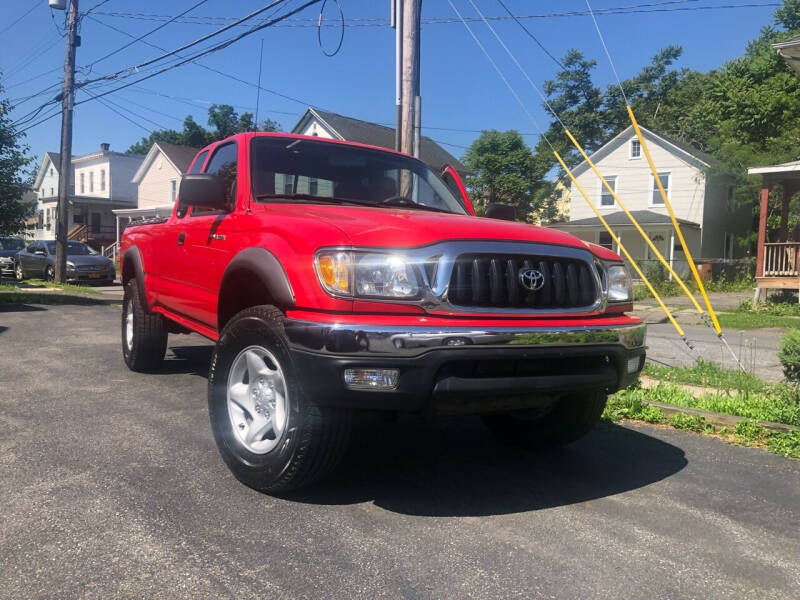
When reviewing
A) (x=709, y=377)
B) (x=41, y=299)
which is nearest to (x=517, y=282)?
(x=709, y=377)

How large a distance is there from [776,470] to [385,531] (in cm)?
252

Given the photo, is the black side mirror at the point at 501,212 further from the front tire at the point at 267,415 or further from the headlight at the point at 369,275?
the front tire at the point at 267,415

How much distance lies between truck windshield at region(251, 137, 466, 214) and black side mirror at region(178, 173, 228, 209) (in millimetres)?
229

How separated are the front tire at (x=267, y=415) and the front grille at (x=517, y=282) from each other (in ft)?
2.62

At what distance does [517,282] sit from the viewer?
10.5ft

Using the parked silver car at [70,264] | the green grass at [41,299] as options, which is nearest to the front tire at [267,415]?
the green grass at [41,299]

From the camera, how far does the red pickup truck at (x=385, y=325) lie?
2.85 m

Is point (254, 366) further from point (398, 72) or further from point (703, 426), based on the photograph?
point (398, 72)

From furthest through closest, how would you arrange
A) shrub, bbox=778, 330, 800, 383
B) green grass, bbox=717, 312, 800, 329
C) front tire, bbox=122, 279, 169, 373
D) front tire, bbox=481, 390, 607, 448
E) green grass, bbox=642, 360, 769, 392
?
green grass, bbox=717, 312, 800, 329, front tire, bbox=122, 279, 169, 373, green grass, bbox=642, 360, 769, 392, shrub, bbox=778, 330, 800, 383, front tire, bbox=481, 390, 607, 448

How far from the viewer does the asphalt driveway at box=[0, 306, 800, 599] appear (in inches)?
98.9

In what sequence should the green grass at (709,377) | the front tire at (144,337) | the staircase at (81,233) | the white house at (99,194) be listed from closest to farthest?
1. the green grass at (709,377)
2. the front tire at (144,337)
3. the staircase at (81,233)
4. the white house at (99,194)

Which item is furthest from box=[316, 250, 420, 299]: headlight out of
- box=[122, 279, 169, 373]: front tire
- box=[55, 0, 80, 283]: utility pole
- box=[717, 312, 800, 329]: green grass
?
box=[55, 0, 80, 283]: utility pole

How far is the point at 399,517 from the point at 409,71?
6924 millimetres

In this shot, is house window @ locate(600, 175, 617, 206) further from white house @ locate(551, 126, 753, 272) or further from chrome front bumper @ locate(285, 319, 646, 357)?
chrome front bumper @ locate(285, 319, 646, 357)
